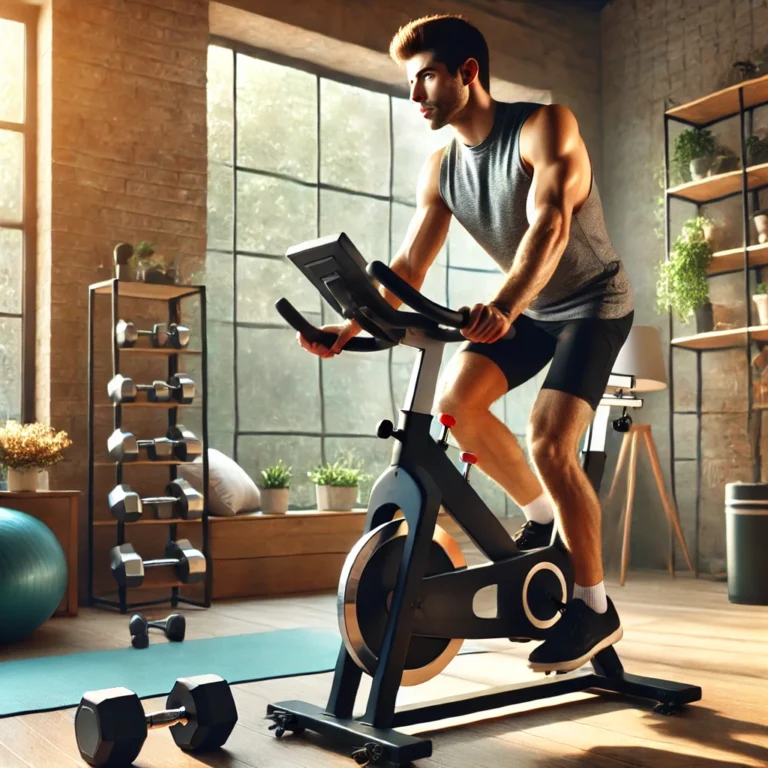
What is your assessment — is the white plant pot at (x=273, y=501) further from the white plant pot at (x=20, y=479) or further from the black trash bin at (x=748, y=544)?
the black trash bin at (x=748, y=544)

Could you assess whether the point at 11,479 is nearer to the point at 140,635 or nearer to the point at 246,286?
Answer: the point at 140,635

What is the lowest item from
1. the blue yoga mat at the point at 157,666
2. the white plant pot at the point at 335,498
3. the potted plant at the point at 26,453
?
the blue yoga mat at the point at 157,666

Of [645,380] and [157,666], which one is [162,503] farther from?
[645,380]

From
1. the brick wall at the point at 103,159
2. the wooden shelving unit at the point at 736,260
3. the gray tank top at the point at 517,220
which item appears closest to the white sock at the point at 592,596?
the gray tank top at the point at 517,220

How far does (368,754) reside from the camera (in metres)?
1.82

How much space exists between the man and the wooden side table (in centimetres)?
220

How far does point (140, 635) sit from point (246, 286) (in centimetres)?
Answer: 254

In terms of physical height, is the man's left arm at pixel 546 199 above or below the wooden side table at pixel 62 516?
above

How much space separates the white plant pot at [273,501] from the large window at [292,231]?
49cm

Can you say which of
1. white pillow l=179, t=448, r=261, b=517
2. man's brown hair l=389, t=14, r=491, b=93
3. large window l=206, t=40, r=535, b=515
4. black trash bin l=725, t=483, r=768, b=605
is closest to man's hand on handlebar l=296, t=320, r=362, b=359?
man's brown hair l=389, t=14, r=491, b=93

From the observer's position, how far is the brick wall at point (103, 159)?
4359 millimetres

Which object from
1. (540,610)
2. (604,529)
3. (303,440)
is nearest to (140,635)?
(540,610)

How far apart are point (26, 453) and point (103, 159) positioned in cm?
146

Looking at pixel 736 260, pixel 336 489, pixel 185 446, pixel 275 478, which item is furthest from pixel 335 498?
pixel 736 260
